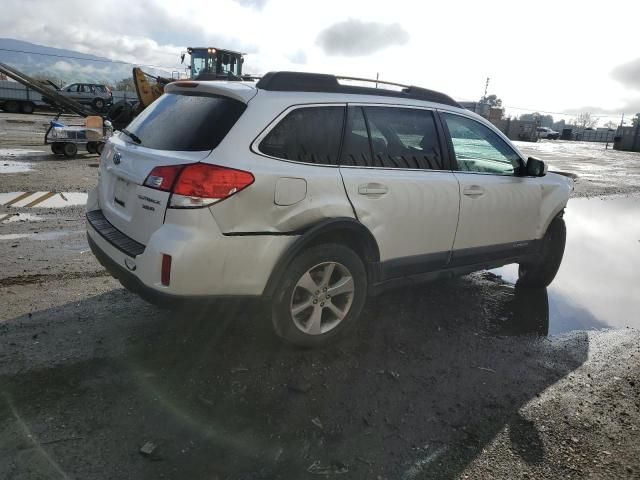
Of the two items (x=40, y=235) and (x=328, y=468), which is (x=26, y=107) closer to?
(x=40, y=235)

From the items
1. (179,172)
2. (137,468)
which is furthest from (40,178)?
(137,468)

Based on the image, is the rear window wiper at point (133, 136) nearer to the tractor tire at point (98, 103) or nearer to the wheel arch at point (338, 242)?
the wheel arch at point (338, 242)

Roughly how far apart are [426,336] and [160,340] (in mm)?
2061

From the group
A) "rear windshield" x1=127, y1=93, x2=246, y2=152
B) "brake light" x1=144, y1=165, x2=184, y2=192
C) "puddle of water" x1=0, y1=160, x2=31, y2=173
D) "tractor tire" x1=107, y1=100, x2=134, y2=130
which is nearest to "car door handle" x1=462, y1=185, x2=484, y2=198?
"rear windshield" x1=127, y1=93, x2=246, y2=152

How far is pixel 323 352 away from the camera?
349 centimetres

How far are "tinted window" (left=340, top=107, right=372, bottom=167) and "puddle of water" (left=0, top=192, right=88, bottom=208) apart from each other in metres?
5.66

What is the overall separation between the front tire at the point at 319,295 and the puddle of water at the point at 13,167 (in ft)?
30.6

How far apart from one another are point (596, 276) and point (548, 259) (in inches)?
52.0

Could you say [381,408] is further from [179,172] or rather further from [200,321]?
[179,172]

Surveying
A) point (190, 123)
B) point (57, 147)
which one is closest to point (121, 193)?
point (190, 123)

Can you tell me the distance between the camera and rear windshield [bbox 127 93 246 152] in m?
2.96

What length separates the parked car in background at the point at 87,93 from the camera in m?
30.5

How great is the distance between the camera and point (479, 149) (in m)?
4.39

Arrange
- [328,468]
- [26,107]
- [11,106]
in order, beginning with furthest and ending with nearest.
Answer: [26,107] → [11,106] → [328,468]
